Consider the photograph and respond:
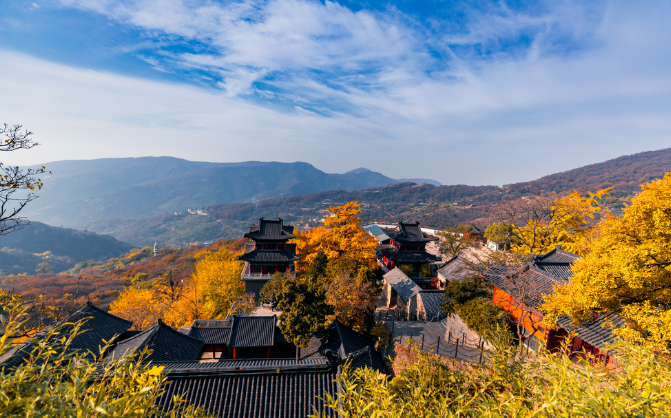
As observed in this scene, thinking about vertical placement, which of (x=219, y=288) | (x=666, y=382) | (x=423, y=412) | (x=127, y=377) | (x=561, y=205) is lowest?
(x=219, y=288)

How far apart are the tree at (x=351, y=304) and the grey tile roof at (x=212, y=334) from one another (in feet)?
23.2

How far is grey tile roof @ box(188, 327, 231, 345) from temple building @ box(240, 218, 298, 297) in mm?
11211

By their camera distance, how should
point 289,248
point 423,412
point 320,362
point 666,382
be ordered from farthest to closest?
point 289,248
point 320,362
point 666,382
point 423,412

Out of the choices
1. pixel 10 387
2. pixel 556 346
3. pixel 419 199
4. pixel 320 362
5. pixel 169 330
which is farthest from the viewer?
pixel 419 199

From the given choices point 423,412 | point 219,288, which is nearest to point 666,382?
point 423,412

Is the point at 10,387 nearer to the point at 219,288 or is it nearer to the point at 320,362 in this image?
the point at 320,362

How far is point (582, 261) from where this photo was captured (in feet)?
36.0

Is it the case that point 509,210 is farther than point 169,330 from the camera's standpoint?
Yes

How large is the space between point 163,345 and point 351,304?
11.1 m

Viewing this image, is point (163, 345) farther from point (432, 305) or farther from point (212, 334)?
point (432, 305)

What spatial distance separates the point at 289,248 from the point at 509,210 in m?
23.1

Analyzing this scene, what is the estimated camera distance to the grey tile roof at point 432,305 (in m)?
22.8

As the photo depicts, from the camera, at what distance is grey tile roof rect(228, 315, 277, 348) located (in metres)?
17.2

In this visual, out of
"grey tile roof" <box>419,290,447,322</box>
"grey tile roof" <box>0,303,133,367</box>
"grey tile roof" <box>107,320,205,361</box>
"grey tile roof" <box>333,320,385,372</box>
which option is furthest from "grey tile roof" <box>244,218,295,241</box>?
"grey tile roof" <box>333,320,385,372</box>
